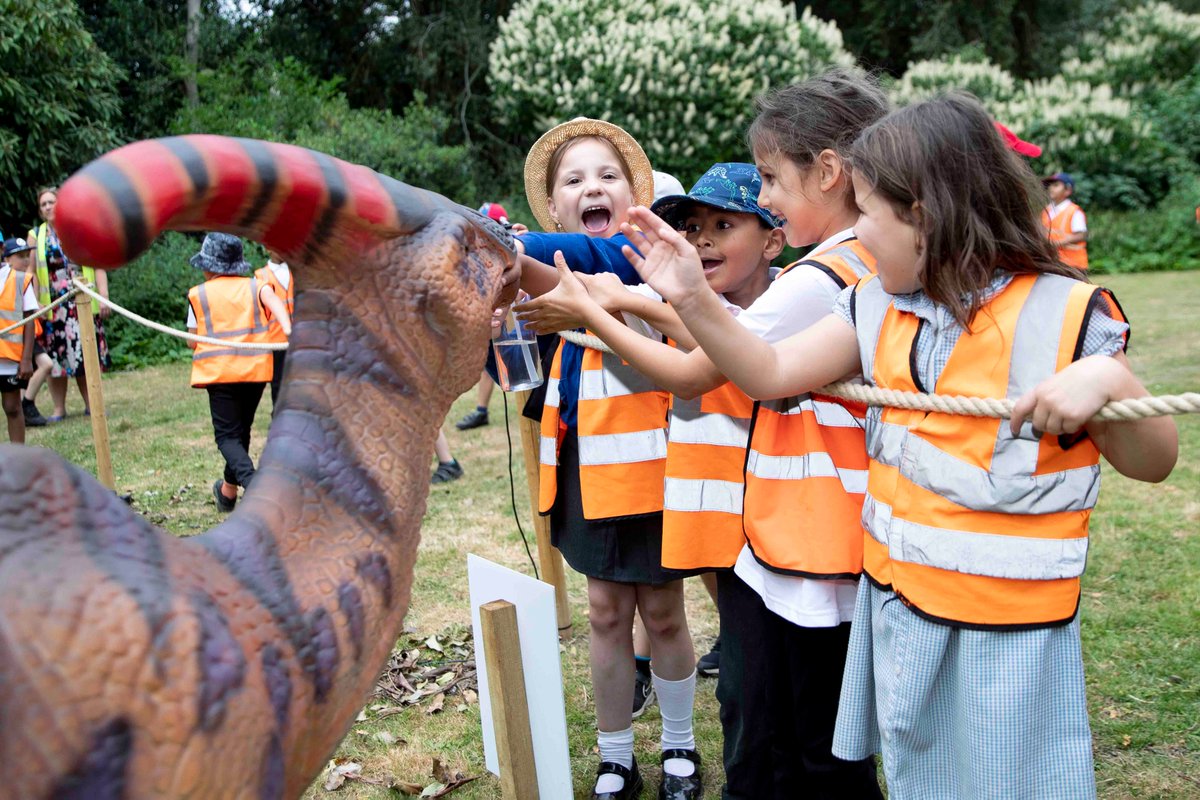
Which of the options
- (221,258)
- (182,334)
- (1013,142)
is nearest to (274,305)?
(221,258)

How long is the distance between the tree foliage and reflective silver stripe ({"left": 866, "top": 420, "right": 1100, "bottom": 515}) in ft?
36.4

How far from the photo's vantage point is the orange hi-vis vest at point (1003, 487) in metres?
1.56

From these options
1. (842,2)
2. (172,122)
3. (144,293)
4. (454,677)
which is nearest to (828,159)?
(454,677)

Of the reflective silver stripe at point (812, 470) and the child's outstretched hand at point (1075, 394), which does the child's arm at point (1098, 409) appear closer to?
the child's outstretched hand at point (1075, 394)

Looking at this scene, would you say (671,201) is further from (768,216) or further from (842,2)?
(842,2)

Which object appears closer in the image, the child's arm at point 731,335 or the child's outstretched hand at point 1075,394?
the child's outstretched hand at point 1075,394

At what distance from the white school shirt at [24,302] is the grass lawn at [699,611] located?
2.53ft

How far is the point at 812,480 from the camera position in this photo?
1.99m

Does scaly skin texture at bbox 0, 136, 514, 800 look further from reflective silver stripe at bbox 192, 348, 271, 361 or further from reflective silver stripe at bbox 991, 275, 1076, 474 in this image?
reflective silver stripe at bbox 192, 348, 271, 361

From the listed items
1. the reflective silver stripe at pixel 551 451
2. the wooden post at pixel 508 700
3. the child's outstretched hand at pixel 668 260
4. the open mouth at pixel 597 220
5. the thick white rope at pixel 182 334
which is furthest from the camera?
the thick white rope at pixel 182 334

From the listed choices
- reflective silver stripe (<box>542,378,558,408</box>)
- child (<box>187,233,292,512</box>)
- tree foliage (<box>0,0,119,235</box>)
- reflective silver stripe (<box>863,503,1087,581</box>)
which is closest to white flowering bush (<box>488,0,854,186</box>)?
tree foliage (<box>0,0,119,235</box>)

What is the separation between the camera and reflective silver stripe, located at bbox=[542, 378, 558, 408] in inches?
104

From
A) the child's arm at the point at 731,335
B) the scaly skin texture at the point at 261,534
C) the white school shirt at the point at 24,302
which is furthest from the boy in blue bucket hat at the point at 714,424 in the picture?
the white school shirt at the point at 24,302

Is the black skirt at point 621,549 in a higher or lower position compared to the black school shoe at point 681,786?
higher
